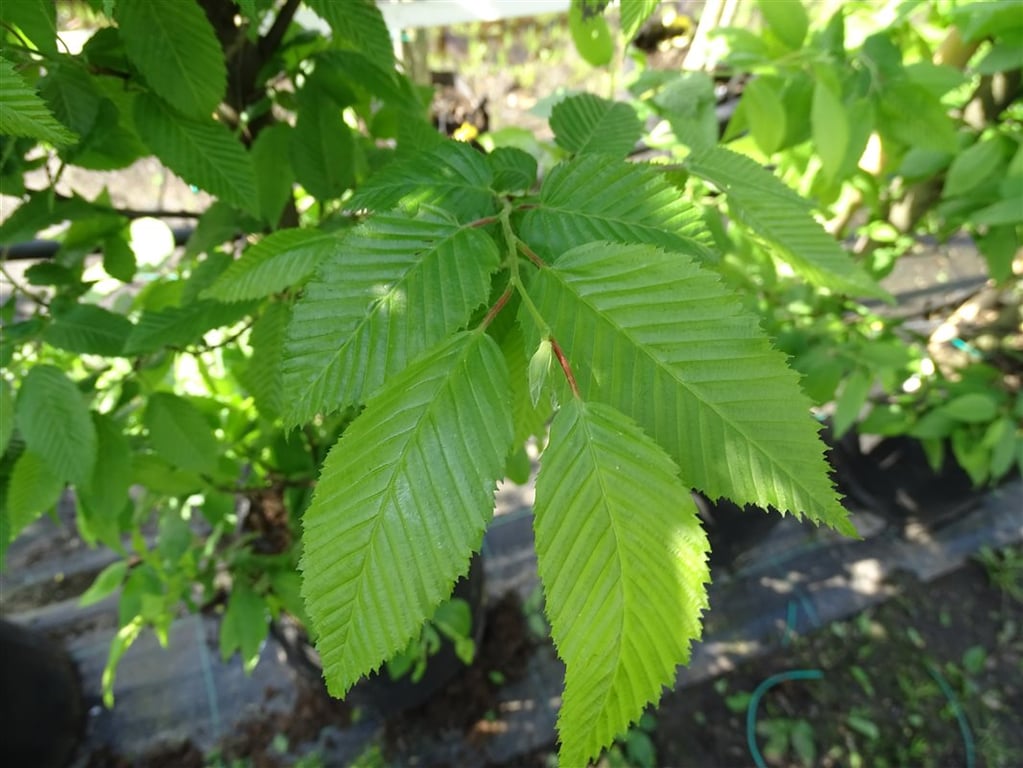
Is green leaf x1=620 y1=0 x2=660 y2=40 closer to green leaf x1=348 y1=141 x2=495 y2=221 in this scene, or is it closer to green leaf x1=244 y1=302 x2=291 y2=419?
green leaf x1=348 y1=141 x2=495 y2=221

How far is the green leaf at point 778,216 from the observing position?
0.72m

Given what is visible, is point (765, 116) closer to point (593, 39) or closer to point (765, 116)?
point (765, 116)

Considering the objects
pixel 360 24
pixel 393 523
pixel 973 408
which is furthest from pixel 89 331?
pixel 973 408

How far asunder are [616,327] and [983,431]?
1817mm

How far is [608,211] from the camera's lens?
1.94 ft

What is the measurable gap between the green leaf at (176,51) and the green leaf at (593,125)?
428 mm

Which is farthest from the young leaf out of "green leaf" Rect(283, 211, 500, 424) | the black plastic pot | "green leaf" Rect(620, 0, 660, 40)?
the black plastic pot

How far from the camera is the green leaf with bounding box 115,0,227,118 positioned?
2.29ft

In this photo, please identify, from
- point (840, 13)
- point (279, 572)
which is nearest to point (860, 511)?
point (840, 13)

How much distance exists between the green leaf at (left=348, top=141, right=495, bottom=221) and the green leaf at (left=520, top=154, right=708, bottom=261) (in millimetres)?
63

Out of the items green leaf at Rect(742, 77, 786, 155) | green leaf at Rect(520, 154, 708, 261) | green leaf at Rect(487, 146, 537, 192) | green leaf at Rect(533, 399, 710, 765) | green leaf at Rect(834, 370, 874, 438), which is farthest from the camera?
green leaf at Rect(834, 370, 874, 438)

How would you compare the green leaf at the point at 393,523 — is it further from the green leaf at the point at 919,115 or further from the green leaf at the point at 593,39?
the green leaf at the point at 919,115

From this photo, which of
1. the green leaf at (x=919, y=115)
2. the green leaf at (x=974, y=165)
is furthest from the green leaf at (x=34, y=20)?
the green leaf at (x=974, y=165)

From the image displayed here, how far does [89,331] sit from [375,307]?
2.25ft
